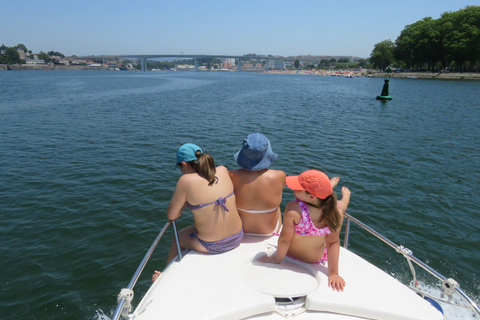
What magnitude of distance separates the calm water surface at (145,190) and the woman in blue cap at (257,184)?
290cm

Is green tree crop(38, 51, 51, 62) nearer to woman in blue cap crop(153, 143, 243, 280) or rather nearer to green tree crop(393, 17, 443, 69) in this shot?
green tree crop(393, 17, 443, 69)

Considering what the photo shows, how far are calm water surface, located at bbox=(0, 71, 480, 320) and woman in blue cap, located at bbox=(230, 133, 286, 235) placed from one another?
2.90m

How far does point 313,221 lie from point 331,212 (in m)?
0.22

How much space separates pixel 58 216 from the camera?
25.0 ft

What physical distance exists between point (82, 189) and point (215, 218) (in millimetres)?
7368

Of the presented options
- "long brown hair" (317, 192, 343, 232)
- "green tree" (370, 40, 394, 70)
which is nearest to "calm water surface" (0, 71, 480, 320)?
"long brown hair" (317, 192, 343, 232)

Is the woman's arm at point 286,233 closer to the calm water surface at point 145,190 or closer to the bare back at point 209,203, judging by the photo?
the bare back at point 209,203

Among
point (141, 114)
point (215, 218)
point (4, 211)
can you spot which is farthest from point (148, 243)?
point (141, 114)

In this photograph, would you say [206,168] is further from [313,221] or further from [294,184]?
[313,221]

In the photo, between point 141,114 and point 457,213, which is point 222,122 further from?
point 457,213

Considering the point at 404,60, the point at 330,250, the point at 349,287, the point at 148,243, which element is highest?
the point at 404,60

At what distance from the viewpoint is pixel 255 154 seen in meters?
3.55

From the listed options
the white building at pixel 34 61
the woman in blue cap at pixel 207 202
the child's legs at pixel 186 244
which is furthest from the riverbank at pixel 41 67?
the woman in blue cap at pixel 207 202

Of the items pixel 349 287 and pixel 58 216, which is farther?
pixel 58 216
